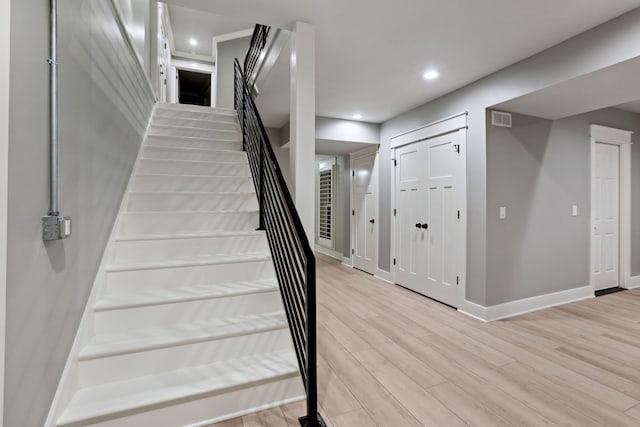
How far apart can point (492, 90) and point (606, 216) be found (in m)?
2.93

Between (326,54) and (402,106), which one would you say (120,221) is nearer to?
(326,54)

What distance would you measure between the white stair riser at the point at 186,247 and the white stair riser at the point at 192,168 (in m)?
1.04

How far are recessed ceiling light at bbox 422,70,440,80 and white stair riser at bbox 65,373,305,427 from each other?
120 inches

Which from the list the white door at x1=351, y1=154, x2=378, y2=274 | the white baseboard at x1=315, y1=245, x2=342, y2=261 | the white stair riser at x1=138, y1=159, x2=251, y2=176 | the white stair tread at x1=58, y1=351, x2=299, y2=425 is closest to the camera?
the white stair tread at x1=58, y1=351, x2=299, y2=425

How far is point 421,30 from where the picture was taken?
232 cm

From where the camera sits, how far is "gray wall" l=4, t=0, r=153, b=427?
0.99 metres

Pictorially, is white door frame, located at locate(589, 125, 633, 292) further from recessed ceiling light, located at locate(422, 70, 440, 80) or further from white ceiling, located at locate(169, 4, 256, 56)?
white ceiling, located at locate(169, 4, 256, 56)

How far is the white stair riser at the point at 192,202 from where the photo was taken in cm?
251

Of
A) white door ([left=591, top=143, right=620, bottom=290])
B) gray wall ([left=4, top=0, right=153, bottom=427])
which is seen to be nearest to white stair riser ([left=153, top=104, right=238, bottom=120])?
gray wall ([left=4, top=0, right=153, bottom=427])

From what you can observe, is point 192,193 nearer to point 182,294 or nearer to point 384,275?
point 182,294

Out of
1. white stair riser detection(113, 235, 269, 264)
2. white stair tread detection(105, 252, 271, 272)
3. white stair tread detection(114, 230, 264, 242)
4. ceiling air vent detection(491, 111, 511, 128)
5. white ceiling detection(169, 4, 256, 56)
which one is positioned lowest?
white stair tread detection(105, 252, 271, 272)

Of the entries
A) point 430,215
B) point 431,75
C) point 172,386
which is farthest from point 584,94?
point 172,386

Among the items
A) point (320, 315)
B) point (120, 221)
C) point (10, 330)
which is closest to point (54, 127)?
point (10, 330)

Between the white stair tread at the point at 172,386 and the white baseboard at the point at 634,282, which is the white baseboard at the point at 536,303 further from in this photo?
the white stair tread at the point at 172,386
